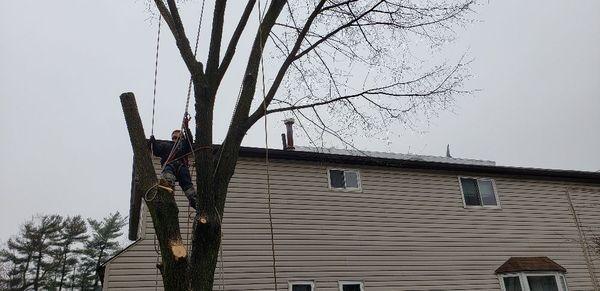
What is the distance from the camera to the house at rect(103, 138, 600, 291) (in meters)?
10.4

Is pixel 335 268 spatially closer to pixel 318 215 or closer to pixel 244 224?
pixel 318 215

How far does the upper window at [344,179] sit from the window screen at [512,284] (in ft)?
15.5

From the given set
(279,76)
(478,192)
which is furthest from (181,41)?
(478,192)

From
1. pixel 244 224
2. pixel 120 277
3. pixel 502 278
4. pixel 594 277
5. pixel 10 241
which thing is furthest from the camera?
pixel 10 241

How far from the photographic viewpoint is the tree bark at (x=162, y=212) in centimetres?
433

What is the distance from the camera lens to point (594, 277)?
44.9ft

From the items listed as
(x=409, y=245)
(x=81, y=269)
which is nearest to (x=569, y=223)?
(x=409, y=245)

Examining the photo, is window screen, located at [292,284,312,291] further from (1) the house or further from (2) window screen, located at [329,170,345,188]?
(2) window screen, located at [329,170,345,188]

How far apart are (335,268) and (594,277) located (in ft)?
26.9

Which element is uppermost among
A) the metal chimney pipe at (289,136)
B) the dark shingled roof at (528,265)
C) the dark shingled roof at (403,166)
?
the metal chimney pipe at (289,136)

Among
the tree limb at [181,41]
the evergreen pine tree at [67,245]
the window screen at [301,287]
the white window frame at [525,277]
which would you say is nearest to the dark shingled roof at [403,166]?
the white window frame at [525,277]

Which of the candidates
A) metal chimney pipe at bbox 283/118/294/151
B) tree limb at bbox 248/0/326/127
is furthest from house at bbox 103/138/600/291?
tree limb at bbox 248/0/326/127

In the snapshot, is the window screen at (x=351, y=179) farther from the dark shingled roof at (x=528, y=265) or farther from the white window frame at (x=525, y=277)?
the white window frame at (x=525, y=277)

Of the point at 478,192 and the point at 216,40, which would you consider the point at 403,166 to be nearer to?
the point at 478,192
